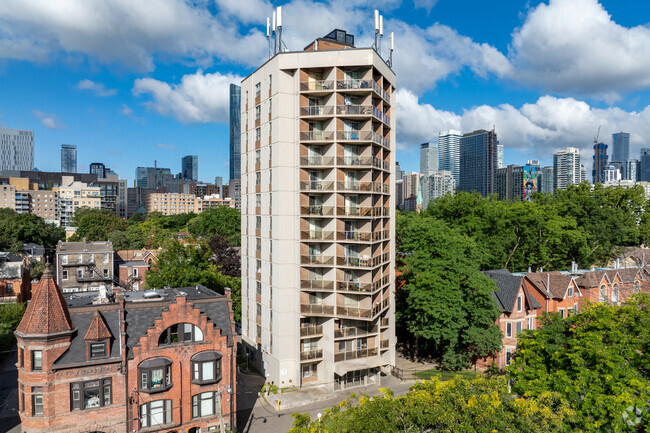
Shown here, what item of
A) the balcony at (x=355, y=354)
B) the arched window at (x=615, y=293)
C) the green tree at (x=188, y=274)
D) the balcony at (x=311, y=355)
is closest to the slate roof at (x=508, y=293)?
the balcony at (x=355, y=354)

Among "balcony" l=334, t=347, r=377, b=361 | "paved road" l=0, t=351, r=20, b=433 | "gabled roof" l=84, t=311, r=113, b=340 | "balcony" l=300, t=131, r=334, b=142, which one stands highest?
"balcony" l=300, t=131, r=334, b=142

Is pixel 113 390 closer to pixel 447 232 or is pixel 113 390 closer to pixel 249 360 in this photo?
pixel 249 360

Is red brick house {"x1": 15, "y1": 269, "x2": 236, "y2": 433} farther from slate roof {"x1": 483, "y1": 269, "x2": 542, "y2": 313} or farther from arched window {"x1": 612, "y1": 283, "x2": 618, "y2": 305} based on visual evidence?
arched window {"x1": 612, "y1": 283, "x2": 618, "y2": 305}

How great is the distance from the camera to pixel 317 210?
37.8 metres

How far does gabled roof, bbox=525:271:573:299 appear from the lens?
1837 inches

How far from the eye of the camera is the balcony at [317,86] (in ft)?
122

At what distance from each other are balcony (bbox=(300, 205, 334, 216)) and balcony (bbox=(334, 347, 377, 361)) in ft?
41.8

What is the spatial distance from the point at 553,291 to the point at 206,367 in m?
38.7

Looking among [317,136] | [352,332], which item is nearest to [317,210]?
[317,136]

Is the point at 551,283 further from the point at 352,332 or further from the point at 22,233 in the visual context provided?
the point at 22,233

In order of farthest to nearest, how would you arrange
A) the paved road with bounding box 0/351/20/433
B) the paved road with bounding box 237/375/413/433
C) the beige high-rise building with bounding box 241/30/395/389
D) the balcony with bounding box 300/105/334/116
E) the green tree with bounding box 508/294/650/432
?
1. the balcony with bounding box 300/105/334/116
2. the beige high-rise building with bounding box 241/30/395/389
3. the paved road with bounding box 237/375/413/433
4. the paved road with bounding box 0/351/20/433
5. the green tree with bounding box 508/294/650/432

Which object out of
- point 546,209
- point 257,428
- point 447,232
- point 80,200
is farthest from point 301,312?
point 80,200

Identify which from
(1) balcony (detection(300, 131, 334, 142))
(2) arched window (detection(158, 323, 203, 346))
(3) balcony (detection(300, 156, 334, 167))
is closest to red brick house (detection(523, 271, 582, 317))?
(3) balcony (detection(300, 156, 334, 167))

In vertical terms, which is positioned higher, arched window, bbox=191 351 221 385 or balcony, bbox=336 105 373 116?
balcony, bbox=336 105 373 116
